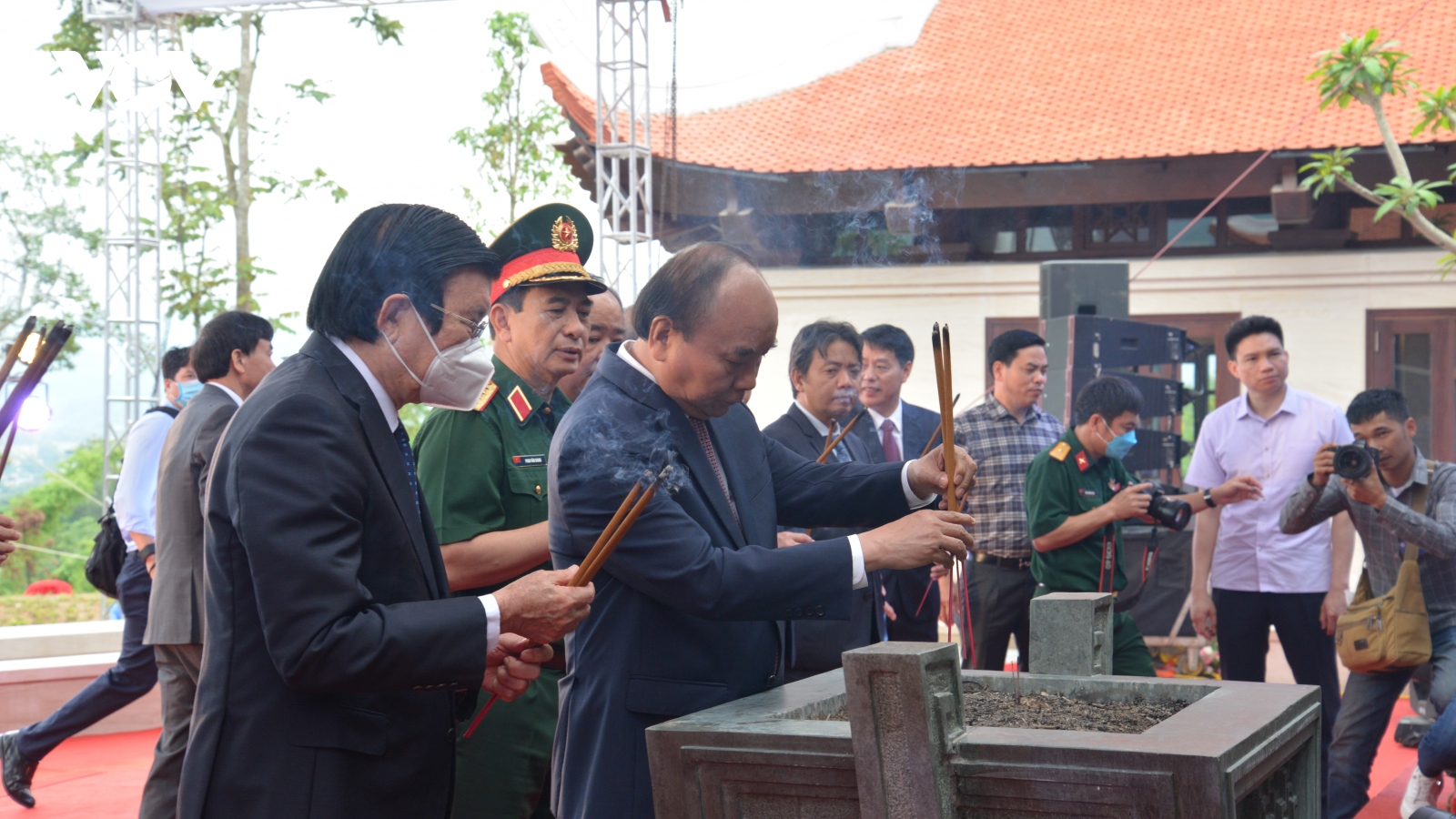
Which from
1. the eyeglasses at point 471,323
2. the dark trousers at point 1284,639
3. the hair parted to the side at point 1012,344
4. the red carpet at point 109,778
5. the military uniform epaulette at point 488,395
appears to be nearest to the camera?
the eyeglasses at point 471,323

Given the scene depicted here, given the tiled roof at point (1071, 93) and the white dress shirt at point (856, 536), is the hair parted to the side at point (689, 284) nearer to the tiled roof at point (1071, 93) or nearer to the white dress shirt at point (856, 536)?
the white dress shirt at point (856, 536)

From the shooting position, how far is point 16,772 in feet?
13.7

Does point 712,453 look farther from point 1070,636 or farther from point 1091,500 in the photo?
point 1091,500

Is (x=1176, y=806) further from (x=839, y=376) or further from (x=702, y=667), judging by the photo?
(x=839, y=376)

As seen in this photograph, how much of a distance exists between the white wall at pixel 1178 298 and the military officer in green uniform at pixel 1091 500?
4.18 meters

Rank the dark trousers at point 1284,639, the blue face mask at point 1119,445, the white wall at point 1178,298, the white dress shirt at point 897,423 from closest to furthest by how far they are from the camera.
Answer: the dark trousers at point 1284,639
the blue face mask at point 1119,445
the white dress shirt at point 897,423
the white wall at point 1178,298

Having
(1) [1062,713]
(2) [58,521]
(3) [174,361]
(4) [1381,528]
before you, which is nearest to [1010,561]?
(4) [1381,528]

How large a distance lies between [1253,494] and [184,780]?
10.9 ft

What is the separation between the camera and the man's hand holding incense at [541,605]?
149 cm

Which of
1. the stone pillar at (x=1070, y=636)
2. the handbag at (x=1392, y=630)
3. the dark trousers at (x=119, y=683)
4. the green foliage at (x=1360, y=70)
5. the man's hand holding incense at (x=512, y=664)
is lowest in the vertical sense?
the dark trousers at (x=119, y=683)

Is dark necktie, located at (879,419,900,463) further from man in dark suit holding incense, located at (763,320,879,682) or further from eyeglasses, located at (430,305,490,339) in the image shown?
eyeglasses, located at (430,305,490,339)

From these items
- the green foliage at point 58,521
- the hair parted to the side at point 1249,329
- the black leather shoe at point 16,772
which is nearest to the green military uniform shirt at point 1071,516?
the hair parted to the side at point 1249,329

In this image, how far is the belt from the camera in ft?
13.8

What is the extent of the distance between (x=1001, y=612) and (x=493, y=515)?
2.45 metres
